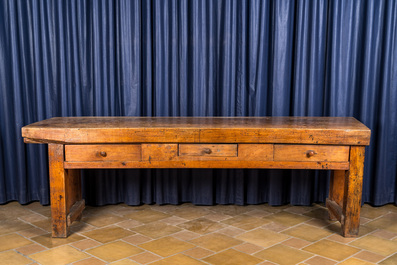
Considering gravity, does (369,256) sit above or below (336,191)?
below

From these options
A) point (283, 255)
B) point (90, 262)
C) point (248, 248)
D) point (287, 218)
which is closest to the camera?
point (90, 262)

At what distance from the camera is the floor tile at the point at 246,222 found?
3242 mm

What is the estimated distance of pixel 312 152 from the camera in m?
2.88

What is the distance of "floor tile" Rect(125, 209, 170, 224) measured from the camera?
3.39m

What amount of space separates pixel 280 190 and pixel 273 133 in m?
1.00

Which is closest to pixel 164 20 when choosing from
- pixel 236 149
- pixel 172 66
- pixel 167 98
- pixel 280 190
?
pixel 172 66

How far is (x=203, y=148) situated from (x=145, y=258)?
2.53 ft

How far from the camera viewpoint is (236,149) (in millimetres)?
2896

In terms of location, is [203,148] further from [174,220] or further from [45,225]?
[45,225]

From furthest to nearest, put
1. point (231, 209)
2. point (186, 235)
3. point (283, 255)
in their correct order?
1. point (231, 209)
2. point (186, 235)
3. point (283, 255)

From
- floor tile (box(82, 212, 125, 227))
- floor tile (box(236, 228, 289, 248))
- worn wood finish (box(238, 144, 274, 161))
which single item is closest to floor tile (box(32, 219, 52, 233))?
floor tile (box(82, 212, 125, 227))

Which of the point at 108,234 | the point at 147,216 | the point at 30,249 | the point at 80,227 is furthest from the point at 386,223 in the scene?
the point at 30,249

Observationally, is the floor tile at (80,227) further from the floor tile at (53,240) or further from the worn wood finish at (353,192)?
the worn wood finish at (353,192)

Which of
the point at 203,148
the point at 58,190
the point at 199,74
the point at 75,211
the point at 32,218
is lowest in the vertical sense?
the point at 32,218
